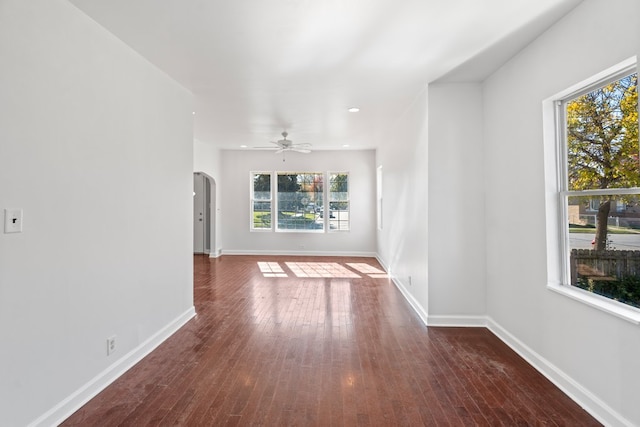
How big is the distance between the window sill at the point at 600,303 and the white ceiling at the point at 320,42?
2.05 meters

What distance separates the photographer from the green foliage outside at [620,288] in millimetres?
1998

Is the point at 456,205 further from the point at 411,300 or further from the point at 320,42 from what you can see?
the point at 320,42

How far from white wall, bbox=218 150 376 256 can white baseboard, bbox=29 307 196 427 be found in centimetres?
507

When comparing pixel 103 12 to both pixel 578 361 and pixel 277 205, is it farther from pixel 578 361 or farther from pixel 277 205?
pixel 277 205

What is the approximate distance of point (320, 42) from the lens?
2.68 meters

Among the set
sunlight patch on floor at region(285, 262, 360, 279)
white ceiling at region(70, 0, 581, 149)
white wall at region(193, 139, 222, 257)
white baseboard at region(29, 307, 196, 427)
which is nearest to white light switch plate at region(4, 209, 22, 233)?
white baseboard at region(29, 307, 196, 427)

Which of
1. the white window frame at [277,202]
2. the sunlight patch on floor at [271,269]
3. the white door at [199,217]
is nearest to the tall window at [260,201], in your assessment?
the white window frame at [277,202]

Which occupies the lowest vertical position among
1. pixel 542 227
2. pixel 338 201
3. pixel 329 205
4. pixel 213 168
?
pixel 542 227

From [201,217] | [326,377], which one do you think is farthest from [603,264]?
[201,217]

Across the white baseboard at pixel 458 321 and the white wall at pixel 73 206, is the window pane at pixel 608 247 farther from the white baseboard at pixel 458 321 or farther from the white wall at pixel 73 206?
the white wall at pixel 73 206

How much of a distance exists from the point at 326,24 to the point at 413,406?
2848mm

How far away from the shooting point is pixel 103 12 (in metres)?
2.24

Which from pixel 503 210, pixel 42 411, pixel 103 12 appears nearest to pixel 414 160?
pixel 503 210

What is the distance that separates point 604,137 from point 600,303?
1150mm
